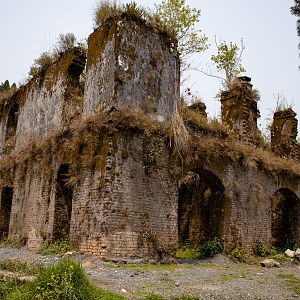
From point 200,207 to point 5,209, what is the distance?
24.9 feet

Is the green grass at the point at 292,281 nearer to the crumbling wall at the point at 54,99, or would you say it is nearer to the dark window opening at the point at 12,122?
the crumbling wall at the point at 54,99

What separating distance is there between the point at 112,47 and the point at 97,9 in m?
1.81

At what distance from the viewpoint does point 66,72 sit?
15.2 m

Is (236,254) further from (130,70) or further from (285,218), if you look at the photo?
(130,70)

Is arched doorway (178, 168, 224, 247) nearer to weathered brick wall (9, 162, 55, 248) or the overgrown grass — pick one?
weathered brick wall (9, 162, 55, 248)

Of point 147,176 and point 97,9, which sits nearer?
point 147,176

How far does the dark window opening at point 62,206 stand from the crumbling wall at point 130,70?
205cm

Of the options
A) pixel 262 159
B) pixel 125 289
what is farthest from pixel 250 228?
pixel 125 289

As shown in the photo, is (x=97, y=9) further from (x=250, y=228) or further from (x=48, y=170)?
(x=250, y=228)

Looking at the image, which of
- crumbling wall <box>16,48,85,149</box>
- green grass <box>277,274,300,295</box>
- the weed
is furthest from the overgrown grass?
crumbling wall <box>16,48,85,149</box>

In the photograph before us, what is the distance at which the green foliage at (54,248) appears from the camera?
39.9 ft

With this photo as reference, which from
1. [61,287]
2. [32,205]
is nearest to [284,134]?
[32,205]

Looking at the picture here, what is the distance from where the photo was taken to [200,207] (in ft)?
54.0

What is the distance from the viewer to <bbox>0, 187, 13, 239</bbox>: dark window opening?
57.8 feet
